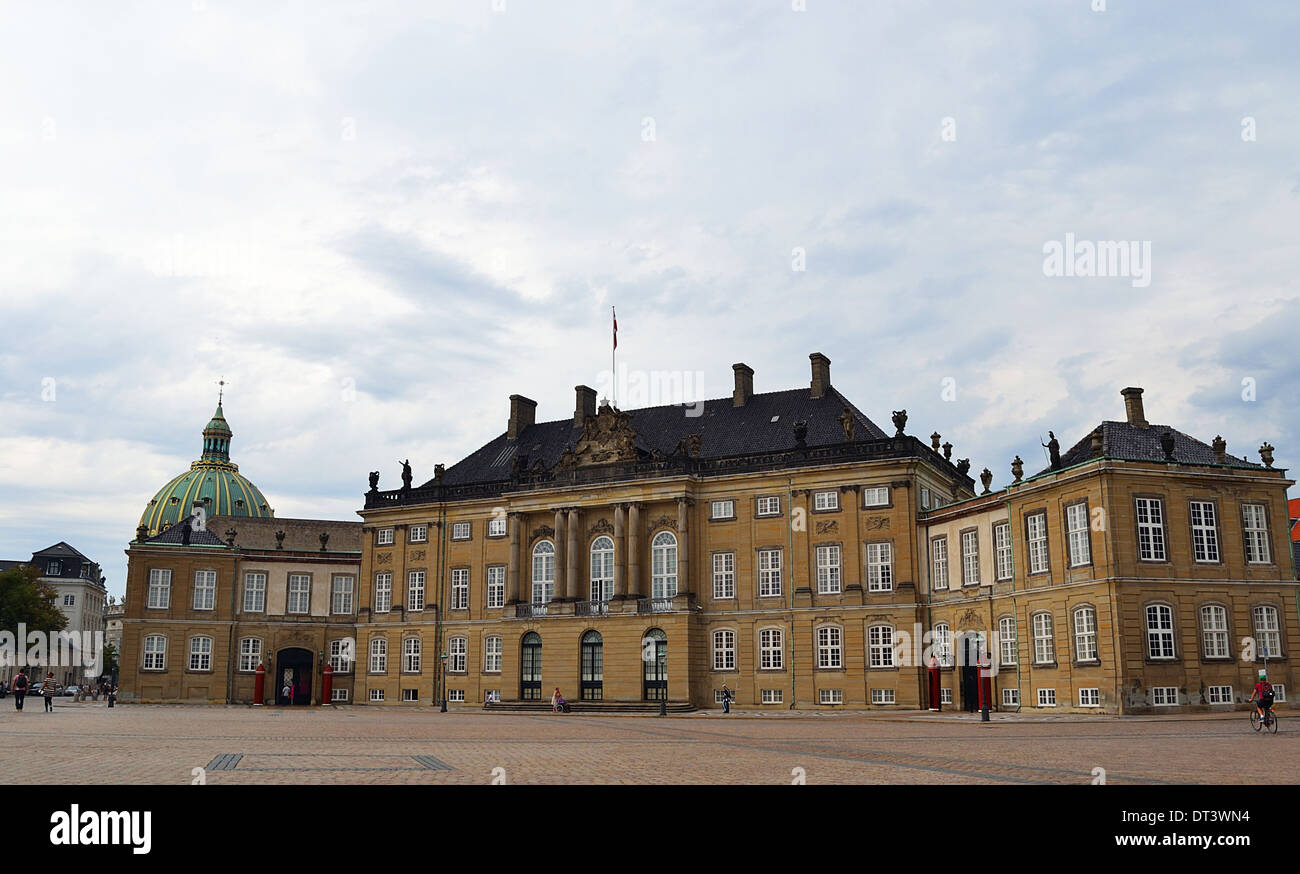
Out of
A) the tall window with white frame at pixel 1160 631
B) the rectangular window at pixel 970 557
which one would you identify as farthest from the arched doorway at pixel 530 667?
the tall window with white frame at pixel 1160 631

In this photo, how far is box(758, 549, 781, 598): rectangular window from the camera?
188 feet

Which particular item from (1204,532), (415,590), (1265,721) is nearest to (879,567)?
(1204,532)

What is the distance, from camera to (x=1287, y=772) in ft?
51.8

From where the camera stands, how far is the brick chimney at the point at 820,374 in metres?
62.2

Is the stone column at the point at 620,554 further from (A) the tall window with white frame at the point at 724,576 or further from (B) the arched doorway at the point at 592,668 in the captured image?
(A) the tall window with white frame at the point at 724,576

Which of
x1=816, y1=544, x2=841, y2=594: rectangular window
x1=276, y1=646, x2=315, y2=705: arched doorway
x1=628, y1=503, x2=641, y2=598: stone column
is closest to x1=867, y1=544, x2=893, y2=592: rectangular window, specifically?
x1=816, y1=544, x2=841, y2=594: rectangular window

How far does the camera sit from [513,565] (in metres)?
63.3

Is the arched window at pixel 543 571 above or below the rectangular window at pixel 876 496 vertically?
below

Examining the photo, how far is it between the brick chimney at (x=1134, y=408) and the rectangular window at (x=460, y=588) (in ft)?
125

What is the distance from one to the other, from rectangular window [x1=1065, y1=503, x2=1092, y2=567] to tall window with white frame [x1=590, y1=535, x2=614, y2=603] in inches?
1027

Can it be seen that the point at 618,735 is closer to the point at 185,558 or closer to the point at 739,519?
the point at 739,519

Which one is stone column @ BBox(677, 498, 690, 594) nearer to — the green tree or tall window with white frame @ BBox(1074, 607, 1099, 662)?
tall window with white frame @ BBox(1074, 607, 1099, 662)
